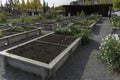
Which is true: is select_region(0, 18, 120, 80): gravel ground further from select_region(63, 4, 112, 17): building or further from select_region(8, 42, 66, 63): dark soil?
select_region(63, 4, 112, 17): building

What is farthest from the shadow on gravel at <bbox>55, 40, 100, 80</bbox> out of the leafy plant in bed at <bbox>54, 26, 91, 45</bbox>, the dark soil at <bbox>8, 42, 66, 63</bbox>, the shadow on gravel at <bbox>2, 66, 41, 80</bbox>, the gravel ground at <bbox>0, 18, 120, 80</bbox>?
the leafy plant in bed at <bbox>54, 26, 91, 45</bbox>

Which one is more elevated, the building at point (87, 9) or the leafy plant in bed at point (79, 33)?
the building at point (87, 9)

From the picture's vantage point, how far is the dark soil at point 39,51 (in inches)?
184

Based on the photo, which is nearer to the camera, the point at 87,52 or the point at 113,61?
the point at 113,61

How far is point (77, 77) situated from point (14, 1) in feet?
147

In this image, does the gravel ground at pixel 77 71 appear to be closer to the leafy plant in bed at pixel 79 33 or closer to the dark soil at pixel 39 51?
the dark soil at pixel 39 51

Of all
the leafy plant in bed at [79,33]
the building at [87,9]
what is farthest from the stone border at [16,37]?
the building at [87,9]

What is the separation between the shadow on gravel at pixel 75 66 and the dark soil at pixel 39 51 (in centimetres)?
51

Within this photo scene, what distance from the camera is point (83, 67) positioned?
15.8 feet

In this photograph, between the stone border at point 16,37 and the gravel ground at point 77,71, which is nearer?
the gravel ground at point 77,71

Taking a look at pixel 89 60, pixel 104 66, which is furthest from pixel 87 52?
pixel 104 66

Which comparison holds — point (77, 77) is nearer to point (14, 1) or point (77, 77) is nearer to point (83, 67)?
point (83, 67)

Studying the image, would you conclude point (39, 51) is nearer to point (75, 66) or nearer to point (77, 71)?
point (75, 66)

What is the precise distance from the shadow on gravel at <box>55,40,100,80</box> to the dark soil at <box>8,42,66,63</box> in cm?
51
